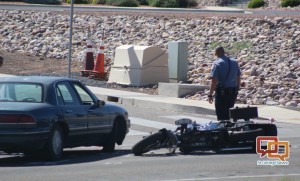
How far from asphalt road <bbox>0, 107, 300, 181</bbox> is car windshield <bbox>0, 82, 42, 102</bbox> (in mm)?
1029

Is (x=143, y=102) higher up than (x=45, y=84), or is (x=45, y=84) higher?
(x=45, y=84)

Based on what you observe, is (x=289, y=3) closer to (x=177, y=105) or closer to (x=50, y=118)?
(x=177, y=105)

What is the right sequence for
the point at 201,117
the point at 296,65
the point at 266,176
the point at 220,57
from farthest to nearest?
1. the point at 296,65
2. the point at 201,117
3. the point at 220,57
4. the point at 266,176

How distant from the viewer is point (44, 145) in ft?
47.9

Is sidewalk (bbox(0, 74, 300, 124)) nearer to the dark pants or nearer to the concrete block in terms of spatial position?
the concrete block

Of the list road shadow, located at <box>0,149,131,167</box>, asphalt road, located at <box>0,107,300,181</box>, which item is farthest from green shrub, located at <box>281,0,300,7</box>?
road shadow, located at <box>0,149,131,167</box>

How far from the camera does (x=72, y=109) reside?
1538 centimetres

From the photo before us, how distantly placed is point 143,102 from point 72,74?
22.5 ft

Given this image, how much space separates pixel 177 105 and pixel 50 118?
9.81 m

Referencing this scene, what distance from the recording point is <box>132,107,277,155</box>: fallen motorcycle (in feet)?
51.3

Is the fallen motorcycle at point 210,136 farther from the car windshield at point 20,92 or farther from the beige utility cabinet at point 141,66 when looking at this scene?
the beige utility cabinet at point 141,66

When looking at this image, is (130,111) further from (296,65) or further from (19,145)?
(19,145)

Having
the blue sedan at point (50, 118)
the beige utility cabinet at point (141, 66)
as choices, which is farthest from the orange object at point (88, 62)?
the blue sedan at point (50, 118)

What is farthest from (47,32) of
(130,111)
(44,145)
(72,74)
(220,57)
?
(44,145)
